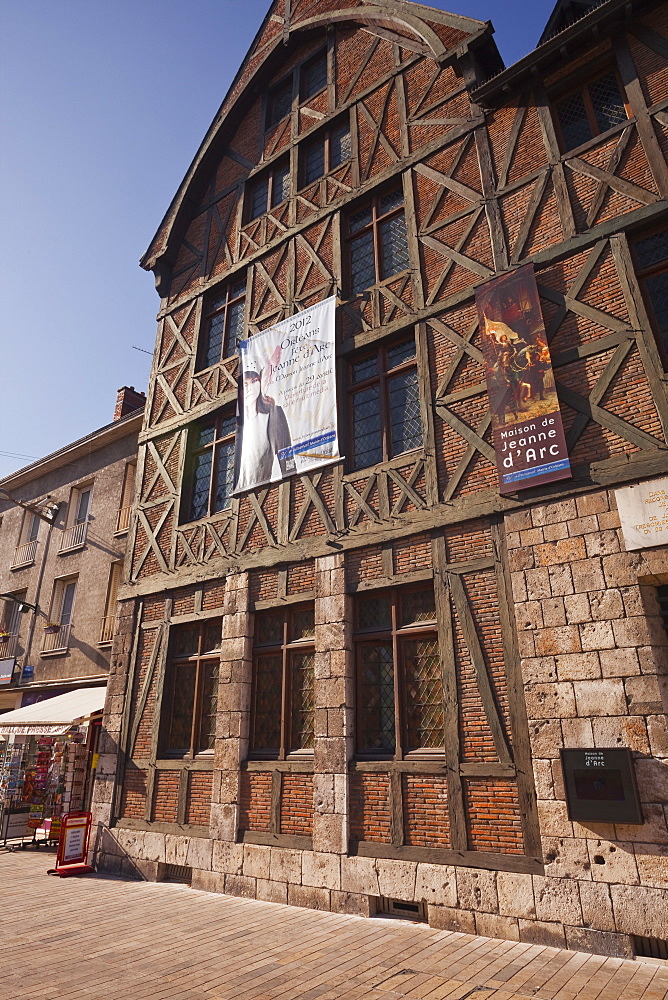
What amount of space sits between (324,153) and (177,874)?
481 inches

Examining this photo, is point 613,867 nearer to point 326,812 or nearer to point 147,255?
point 326,812

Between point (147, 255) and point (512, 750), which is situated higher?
point (147, 255)

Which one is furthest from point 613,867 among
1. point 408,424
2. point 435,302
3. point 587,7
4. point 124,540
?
point 124,540

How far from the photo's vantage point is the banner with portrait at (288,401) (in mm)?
9117

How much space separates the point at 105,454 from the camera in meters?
16.1

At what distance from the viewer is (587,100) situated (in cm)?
779

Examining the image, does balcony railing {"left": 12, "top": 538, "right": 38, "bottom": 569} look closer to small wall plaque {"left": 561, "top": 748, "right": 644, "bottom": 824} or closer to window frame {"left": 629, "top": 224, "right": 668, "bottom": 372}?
small wall plaque {"left": 561, "top": 748, "right": 644, "bottom": 824}

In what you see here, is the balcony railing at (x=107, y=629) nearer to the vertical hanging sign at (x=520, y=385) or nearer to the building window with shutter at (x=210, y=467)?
the building window with shutter at (x=210, y=467)

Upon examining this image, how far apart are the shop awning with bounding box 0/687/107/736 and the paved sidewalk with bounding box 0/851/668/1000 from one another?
12.5 feet

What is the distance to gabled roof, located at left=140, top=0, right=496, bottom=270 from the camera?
9.56 m

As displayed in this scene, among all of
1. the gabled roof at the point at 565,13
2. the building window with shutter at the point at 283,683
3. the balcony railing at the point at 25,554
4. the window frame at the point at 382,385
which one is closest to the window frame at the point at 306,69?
the gabled roof at the point at 565,13

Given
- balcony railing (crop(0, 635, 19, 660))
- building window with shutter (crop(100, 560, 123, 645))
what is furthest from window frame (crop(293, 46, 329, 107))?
balcony railing (crop(0, 635, 19, 660))

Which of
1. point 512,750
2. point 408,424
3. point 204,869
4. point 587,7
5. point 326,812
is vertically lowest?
point 204,869

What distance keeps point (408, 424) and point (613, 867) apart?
5.37m
